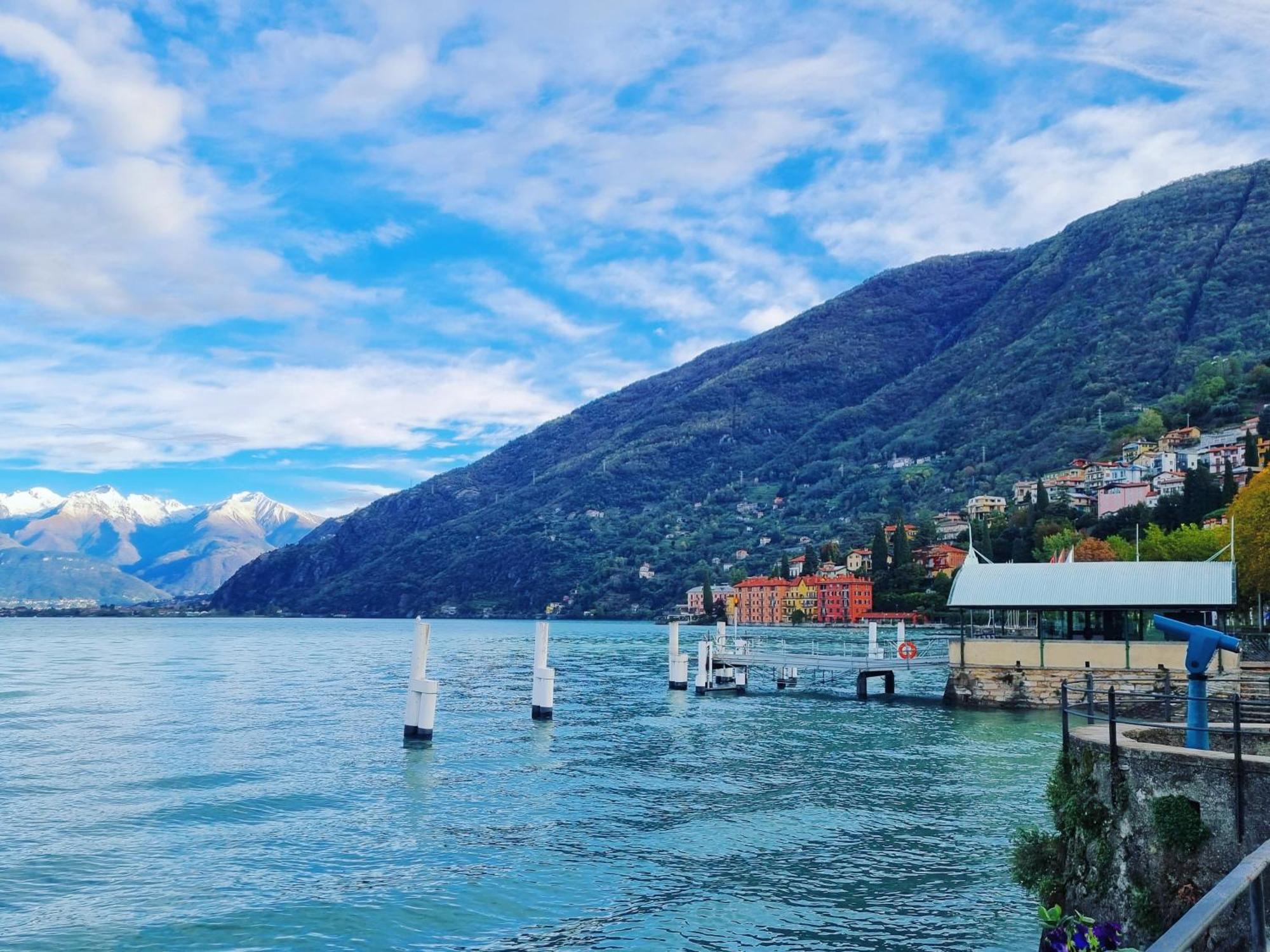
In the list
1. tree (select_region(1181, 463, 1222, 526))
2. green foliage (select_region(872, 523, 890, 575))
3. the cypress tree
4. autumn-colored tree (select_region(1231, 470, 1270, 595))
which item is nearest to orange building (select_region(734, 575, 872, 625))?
green foliage (select_region(872, 523, 890, 575))

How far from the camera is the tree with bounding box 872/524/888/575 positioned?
533 feet

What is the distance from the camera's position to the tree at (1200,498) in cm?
9838

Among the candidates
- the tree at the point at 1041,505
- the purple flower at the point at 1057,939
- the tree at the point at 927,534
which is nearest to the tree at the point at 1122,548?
the tree at the point at 1041,505

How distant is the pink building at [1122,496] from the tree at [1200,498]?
29.0 metres

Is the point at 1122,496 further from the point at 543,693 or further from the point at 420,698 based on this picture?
the point at 420,698

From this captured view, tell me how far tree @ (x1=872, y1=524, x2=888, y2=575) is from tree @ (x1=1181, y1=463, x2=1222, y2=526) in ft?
207

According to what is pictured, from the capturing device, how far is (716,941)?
1459 cm

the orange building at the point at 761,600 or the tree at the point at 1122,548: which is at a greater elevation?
the tree at the point at 1122,548

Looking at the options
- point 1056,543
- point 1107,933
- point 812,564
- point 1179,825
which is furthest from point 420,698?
point 812,564

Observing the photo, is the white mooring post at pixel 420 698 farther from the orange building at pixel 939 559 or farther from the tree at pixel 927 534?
the tree at pixel 927 534

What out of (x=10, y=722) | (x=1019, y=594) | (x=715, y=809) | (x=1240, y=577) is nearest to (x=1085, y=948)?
(x=715, y=809)

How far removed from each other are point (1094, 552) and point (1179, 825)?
9620 centimetres

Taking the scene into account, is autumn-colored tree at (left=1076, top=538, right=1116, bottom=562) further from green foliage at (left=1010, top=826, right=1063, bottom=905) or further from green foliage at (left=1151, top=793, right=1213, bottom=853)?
green foliage at (left=1151, top=793, right=1213, bottom=853)

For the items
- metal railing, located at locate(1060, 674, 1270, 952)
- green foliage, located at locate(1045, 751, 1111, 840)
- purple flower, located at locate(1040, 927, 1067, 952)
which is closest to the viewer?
metal railing, located at locate(1060, 674, 1270, 952)
